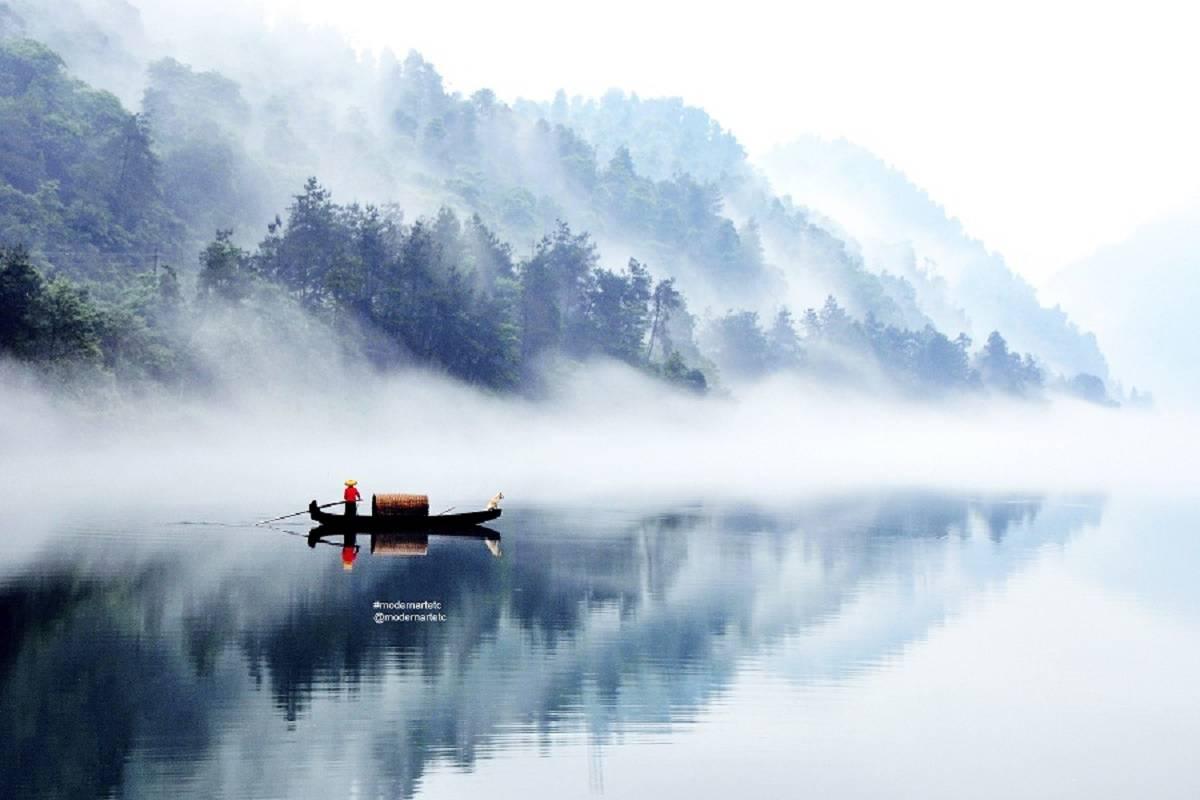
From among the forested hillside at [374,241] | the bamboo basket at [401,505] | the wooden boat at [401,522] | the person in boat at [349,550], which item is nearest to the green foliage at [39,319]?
the forested hillside at [374,241]

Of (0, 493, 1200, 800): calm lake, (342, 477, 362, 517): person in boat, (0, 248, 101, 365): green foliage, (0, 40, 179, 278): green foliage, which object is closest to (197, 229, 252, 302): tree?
(0, 248, 101, 365): green foliage

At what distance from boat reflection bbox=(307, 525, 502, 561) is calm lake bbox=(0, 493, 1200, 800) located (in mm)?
202

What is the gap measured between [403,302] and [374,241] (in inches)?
183

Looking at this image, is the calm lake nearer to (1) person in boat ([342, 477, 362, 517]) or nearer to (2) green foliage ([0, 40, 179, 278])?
(1) person in boat ([342, 477, 362, 517])

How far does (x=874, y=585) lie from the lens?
2895cm

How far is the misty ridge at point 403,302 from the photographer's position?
72688 mm

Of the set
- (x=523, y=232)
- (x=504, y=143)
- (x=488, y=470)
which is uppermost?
(x=504, y=143)

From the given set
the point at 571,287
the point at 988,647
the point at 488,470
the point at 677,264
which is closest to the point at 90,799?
the point at 988,647

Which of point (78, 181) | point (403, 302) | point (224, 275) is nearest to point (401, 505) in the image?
point (224, 275)

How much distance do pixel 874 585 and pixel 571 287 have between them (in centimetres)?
8607

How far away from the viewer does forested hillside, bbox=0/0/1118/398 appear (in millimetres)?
78688

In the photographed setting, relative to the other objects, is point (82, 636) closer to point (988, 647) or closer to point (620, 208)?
point (988, 647)

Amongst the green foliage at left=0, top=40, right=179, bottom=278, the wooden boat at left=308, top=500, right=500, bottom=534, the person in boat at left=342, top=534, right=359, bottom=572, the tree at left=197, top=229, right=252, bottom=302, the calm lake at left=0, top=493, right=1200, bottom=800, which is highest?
the green foliage at left=0, top=40, right=179, bottom=278

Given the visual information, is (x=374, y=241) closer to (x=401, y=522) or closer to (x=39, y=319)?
(x=39, y=319)
